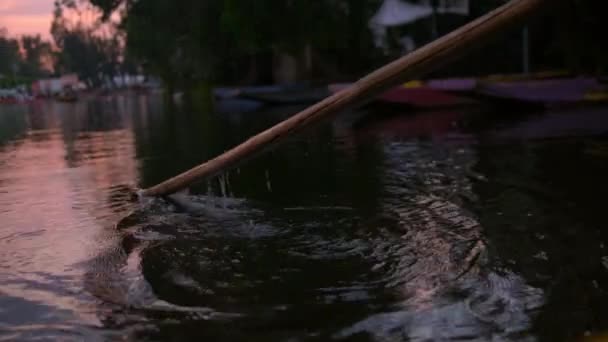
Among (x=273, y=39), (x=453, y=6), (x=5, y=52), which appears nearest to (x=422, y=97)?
(x=453, y=6)

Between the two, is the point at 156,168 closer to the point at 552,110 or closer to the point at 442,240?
the point at 442,240

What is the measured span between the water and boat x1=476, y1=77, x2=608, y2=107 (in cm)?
606

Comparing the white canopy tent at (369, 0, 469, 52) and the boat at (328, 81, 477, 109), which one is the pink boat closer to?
the boat at (328, 81, 477, 109)

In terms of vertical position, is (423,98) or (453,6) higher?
(453,6)

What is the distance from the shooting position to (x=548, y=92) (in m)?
13.9

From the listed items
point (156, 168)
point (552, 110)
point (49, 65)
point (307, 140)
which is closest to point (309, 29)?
point (552, 110)

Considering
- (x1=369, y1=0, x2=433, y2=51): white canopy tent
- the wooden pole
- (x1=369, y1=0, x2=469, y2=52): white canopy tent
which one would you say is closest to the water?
the wooden pole

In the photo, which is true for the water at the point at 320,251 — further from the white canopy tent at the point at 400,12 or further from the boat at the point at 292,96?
the white canopy tent at the point at 400,12

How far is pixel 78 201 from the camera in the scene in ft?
19.6

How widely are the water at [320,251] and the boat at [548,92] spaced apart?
606cm

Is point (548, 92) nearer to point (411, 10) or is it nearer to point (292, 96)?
point (411, 10)

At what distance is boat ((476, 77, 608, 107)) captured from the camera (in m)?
13.7

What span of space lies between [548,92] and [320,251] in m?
11.3

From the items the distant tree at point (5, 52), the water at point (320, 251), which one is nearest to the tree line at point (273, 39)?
the distant tree at point (5, 52)
